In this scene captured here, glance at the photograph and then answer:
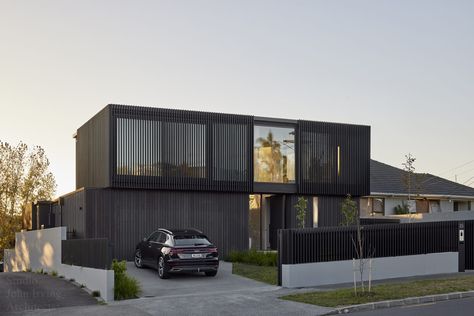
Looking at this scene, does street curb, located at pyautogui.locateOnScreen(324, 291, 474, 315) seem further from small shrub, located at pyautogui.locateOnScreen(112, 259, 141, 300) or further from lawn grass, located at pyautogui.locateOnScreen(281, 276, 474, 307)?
small shrub, located at pyautogui.locateOnScreen(112, 259, 141, 300)

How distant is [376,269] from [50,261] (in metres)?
12.9

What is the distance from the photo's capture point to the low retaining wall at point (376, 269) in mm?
21172

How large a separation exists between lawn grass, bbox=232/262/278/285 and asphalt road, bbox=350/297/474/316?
6163 mm

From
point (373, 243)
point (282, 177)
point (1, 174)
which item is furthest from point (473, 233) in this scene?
point (1, 174)

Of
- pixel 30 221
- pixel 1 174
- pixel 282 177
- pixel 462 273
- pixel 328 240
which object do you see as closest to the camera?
pixel 328 240

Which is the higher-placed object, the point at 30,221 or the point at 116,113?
the point at 116,113

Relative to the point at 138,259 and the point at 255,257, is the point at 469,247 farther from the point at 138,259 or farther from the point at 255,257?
the point at 138,259

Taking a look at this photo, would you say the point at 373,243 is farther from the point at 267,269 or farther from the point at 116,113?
the point at 116,113

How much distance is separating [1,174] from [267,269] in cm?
3366

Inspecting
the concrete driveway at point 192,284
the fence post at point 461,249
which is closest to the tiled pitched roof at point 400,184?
the fence post at point 461,249

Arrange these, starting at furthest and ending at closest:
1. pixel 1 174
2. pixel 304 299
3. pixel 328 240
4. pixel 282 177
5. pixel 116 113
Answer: pixel 1 174 → pixel 282 177 → pixel 116 113 → pixel 328 240 → pixel 304 299

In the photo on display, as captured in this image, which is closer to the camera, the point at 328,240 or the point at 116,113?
the point at 328,240

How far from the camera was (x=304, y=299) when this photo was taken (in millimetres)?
17672

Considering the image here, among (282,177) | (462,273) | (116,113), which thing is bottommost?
(462,273)
